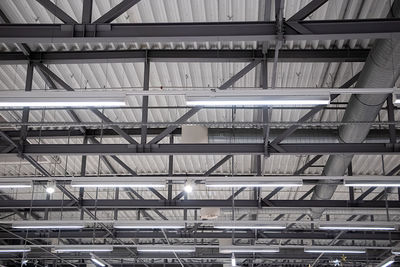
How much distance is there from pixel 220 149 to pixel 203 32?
3352 millimetres

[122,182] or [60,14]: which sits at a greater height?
[60,14]

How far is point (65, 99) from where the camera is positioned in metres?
6.55

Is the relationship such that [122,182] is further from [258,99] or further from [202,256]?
[202,256]

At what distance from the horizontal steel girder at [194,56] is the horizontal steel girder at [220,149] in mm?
1626

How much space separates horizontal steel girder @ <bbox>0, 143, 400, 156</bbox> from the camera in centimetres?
908

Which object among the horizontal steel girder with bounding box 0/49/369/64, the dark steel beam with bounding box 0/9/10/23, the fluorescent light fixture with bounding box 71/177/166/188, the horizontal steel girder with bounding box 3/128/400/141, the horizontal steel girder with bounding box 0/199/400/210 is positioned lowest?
the fluorescent light fixture with bounding box 71/177/166/188

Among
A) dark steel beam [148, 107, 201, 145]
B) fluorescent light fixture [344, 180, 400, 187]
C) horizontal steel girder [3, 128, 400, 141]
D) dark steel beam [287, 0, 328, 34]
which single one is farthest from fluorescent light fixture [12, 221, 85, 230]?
dark steel beam [287, 0, 328, 34]

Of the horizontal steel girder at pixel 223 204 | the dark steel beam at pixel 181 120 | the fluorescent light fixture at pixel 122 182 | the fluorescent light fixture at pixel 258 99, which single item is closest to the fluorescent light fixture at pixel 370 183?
the horizontal steel girder at pixel 223 204

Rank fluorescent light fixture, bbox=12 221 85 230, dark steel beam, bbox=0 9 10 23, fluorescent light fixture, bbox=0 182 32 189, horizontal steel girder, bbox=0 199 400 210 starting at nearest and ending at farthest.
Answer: dark steel beam, bbox=0 9 10 23, fluorescent light fixture, bbox=0 182 32 189, horizontal steel girder, bbox=0 199 400 210, fluorescent light fixture, bbox=12 221 85 230

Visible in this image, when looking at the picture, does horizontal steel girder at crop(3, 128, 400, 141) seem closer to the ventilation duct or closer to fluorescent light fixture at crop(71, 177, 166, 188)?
the ventilation duct

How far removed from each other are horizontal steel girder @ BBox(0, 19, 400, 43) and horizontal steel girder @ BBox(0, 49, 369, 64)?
2.46 metres

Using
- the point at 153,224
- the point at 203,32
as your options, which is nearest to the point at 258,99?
the point at 203,32

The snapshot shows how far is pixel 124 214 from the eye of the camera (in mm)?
19625

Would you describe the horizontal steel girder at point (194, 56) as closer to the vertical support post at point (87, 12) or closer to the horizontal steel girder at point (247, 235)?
the vertical support post at point (87, 12)
